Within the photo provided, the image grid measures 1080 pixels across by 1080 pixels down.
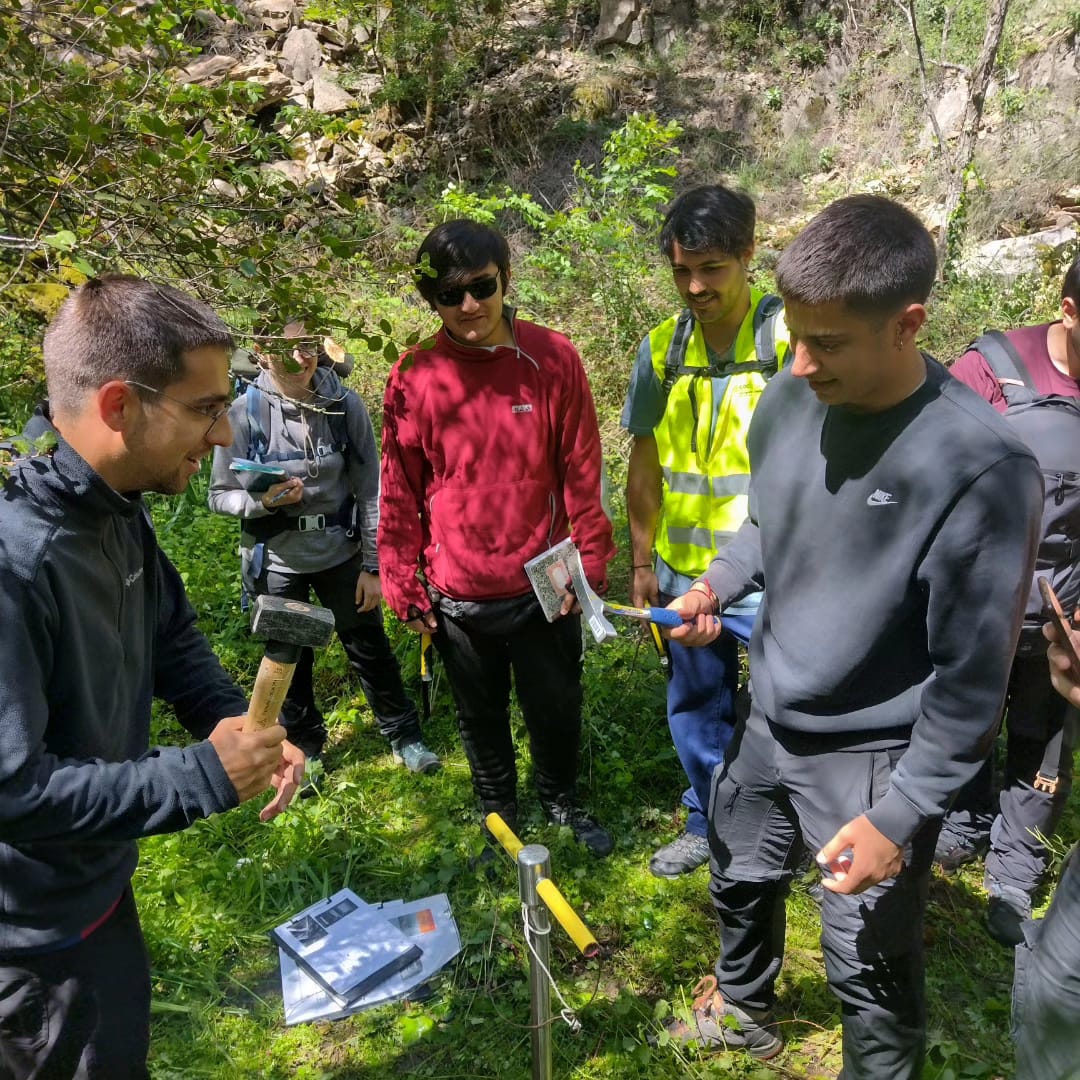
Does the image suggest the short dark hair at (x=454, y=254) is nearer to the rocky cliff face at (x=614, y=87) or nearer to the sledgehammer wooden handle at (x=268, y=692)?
the sledgehammer wooden handle at (x=268, y=692)

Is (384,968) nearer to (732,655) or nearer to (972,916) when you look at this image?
(732,655)

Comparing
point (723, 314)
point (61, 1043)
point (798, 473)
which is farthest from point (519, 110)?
point (61, 1043)

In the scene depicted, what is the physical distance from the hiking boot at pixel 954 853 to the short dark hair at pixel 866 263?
7.59 ft

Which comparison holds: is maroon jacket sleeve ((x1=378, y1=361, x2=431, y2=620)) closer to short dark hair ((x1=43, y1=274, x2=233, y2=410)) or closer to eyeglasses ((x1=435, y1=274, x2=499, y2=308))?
eyeglasses ((x1=435, y1=274, x2=499, y2=308))

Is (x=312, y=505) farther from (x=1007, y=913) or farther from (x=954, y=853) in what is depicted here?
(x=1007, y=913)

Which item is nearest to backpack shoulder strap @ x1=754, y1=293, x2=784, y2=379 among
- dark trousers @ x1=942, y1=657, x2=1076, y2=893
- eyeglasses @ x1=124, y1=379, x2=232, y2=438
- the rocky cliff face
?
dark trousers @ x1=942, y1=657, x2=1076, y2=893

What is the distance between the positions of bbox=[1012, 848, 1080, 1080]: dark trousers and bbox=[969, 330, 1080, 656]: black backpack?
940 mm

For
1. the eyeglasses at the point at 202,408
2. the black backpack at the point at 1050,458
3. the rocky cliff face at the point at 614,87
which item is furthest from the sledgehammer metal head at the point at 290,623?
the rocky cliff face at the point at 614,87

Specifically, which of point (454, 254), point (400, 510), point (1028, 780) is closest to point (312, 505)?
point (400, 510)

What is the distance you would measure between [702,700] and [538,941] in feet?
4.70

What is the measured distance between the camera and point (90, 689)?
164cm

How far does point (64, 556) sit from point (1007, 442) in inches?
72.1

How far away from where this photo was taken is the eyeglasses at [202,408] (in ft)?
5.24

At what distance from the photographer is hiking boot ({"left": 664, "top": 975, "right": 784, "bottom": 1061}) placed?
240cm
